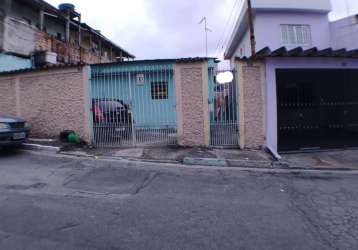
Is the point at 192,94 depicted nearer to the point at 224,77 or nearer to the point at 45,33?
the point at 224,77

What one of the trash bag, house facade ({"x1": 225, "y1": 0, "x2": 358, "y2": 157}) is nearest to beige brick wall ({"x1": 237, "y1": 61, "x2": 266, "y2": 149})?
house facade ({"x1": 225, "y1": 0, "x2": 358, "y2": 157})

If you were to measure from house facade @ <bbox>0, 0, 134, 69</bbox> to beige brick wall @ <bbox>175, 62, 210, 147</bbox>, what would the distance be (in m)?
8.73

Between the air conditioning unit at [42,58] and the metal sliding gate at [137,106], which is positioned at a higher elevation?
the air conditioning unit at [42,58]

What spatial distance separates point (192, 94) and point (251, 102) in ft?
5.98

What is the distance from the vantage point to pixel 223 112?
8.33m

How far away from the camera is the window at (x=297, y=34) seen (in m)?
15.9

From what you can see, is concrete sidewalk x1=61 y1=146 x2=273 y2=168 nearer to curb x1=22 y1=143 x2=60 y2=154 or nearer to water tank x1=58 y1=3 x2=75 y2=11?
curb x1=22 y1=143 x2=60 y2=154

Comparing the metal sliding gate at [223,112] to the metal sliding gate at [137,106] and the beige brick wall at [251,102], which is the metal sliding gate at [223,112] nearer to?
the beige brick wall at [251,102]

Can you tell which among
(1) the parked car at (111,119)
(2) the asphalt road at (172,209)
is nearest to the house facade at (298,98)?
(2) the asphalt road at (172,209)

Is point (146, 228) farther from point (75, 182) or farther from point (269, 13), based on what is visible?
point (269, 13)

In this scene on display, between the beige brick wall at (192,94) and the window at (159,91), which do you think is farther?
the window at (159,91)

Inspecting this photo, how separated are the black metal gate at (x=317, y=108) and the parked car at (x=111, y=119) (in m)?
4.82

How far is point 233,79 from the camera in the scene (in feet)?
27.5

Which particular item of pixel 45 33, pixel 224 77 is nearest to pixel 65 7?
pixel 45 33
